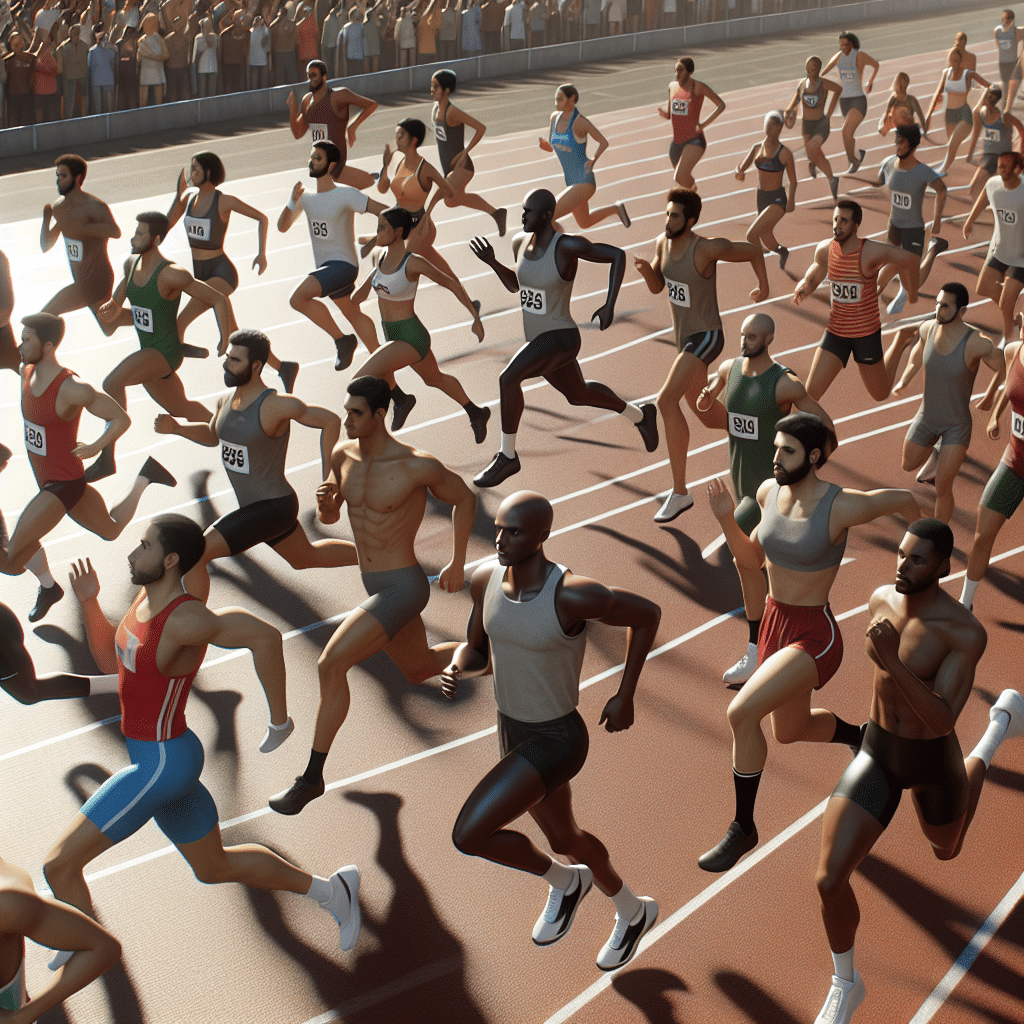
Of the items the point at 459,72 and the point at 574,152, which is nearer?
the point at 574,152

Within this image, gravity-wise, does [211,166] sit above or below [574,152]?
above

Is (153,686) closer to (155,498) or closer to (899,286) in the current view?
(155,498)

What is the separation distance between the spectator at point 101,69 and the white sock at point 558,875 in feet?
67.2

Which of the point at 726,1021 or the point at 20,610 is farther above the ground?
the point at 20,610

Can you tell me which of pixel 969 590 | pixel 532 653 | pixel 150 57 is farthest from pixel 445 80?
pixel 532 653

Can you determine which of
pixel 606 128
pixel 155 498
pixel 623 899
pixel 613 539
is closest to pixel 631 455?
pixel 613 539

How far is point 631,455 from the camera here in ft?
35.7

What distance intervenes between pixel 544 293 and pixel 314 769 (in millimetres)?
4445

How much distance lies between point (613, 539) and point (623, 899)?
418cm

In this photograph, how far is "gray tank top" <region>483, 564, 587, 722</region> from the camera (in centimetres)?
513

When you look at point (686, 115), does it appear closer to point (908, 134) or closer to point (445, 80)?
point (445, 80)

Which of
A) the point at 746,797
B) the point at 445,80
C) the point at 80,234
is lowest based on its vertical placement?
the point at 746,797

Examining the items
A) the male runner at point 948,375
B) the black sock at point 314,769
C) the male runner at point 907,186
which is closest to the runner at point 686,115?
the male runner at point 907,186

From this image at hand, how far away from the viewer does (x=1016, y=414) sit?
7781 millimetres
